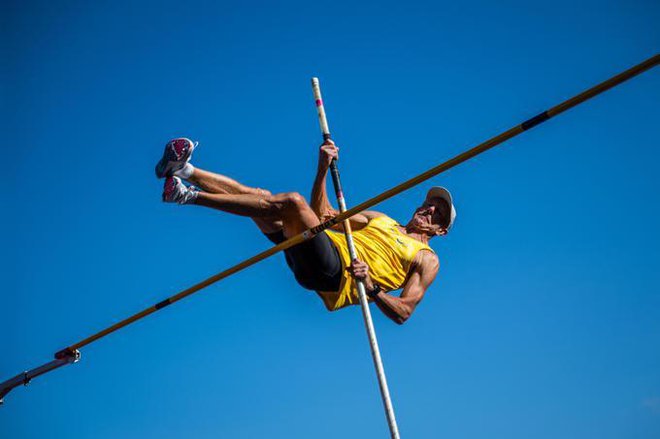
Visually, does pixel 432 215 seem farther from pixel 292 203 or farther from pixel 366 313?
pixel 292 203

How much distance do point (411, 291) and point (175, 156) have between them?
2.28m

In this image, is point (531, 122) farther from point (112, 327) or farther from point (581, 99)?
point (112, 327)

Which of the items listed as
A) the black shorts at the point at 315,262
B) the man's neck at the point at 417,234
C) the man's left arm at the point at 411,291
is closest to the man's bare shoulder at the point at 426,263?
the man's left arm at the point at 411,291

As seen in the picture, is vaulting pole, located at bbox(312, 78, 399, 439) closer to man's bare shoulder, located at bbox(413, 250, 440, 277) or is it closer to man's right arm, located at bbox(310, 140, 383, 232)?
man's right arm, located at bbox(310, 140, 383, 232)

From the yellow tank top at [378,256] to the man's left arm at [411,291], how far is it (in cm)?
9

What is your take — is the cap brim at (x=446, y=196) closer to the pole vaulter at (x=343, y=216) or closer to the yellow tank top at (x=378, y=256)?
the yellow tank top at (x=378, y=256)

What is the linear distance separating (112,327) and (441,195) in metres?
3.38

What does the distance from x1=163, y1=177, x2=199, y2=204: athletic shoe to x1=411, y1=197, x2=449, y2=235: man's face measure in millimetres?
2448

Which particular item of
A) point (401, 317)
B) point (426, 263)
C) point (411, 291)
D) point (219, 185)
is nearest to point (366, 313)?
point (401, 317)

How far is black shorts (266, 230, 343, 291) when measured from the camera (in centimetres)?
619

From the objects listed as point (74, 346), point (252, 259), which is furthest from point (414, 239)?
point (74, 346)

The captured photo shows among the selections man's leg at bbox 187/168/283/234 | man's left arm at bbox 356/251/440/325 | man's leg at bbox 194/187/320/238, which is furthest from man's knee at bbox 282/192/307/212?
Answer: man's left arm at bbox 356/251/440/325

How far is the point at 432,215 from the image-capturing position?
7.49 metres

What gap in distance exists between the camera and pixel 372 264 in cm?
671
